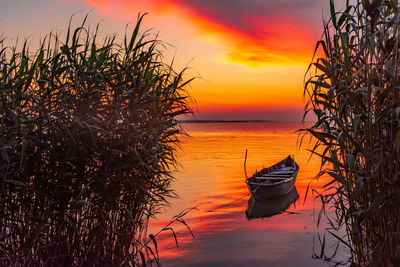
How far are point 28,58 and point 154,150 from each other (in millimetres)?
2370

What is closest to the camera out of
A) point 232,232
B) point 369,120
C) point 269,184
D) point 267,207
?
point 369,120

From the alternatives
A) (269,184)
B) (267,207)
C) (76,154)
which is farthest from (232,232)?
(76,154)

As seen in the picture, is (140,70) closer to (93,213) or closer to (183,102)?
(183,102)

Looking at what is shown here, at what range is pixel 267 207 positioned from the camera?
52.6ft

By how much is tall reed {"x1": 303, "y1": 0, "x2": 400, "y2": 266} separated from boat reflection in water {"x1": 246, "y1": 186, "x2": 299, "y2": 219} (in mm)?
10766

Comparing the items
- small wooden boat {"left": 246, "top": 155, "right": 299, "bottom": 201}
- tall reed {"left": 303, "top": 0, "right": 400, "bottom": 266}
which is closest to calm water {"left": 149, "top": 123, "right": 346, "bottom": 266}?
small wooden boat {"left": 246, "top": 155, "right": 299, "bottom": 201}

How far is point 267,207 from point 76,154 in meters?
12.3

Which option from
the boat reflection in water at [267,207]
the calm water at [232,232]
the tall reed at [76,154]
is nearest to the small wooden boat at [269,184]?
the boat reflection in water at [267,207]

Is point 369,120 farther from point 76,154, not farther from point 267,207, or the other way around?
point 267,207

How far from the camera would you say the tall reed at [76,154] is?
16.0ft

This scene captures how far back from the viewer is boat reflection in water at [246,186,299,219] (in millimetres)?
15395

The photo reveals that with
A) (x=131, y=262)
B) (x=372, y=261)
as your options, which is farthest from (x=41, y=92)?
(x=372, y=261)

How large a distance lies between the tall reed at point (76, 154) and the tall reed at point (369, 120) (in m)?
2.44

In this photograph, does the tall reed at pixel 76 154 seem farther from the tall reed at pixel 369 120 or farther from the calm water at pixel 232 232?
the tall reed at pixel 369 120
